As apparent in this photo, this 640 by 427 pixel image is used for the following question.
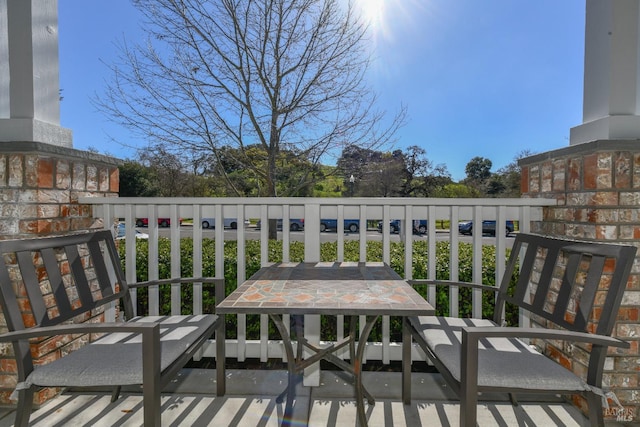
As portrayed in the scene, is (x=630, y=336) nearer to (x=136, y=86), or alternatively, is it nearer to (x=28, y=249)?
(x=28, y=249)

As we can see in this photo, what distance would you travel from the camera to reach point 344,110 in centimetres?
561

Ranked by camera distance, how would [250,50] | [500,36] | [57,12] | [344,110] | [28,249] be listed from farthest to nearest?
[500,36], [344,110], [250,50], [57,12], [28,249]

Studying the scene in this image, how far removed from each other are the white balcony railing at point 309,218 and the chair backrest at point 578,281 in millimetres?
367

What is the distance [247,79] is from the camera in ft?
17.7

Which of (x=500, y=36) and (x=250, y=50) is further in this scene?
(x=500, y=36)

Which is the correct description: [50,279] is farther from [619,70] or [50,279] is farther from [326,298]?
[619,70]

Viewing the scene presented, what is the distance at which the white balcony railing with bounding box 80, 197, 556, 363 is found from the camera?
6.91 ft

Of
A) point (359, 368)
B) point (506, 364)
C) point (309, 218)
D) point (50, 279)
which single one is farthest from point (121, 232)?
point (506, 364)

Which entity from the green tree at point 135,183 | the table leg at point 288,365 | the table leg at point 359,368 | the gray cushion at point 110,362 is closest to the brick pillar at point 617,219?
the table leg at point 359,368

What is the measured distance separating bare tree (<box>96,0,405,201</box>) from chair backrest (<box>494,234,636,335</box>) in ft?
13.7

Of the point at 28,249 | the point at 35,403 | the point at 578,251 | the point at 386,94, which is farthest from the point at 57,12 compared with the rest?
the point at 386,94

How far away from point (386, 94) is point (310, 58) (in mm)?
1501

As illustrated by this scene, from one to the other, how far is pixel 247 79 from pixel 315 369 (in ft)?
16.2

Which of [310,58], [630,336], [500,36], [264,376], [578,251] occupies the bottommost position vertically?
[264,376]
